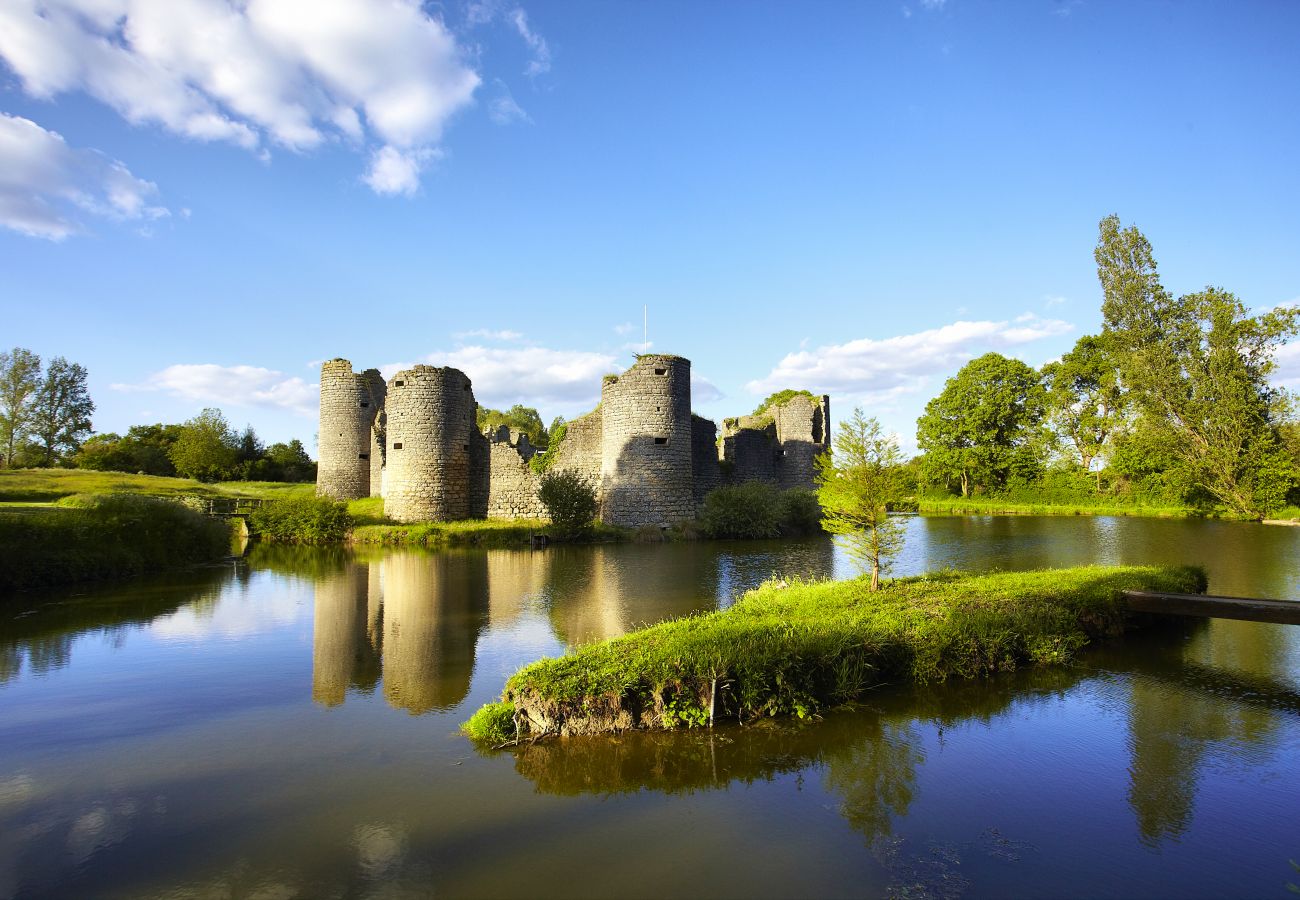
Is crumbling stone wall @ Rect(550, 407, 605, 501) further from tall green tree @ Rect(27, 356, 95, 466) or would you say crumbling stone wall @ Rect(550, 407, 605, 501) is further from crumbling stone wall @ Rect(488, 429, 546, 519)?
tall green tree @ Rect(27, 356, 95, 466)

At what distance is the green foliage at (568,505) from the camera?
84.6 ft

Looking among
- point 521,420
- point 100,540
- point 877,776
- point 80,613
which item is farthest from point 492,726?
point 521,420

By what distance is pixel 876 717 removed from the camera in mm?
7574

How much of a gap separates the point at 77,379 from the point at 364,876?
61173 millimetres

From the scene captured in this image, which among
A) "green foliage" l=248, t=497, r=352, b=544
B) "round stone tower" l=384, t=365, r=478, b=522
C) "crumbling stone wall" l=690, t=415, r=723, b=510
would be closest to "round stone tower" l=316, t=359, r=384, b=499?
"green foliage" l=248, t=497, r=352, b=544

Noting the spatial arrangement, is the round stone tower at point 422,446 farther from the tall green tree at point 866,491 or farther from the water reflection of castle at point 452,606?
the tall green tree at point 866,491

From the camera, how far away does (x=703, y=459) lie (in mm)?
31094

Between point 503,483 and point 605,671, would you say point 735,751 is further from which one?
point 503,483

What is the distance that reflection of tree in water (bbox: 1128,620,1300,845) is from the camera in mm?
5918

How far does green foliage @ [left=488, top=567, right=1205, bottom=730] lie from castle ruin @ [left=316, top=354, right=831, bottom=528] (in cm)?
1510

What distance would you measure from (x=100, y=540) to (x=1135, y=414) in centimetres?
5127

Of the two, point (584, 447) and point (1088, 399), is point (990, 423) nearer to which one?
point (1088, 399)

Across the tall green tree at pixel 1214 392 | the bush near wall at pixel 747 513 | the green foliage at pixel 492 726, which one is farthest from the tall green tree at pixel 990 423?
the green foliage at pixel 492 726

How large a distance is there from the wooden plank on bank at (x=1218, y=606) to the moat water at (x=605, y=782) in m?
0.60
